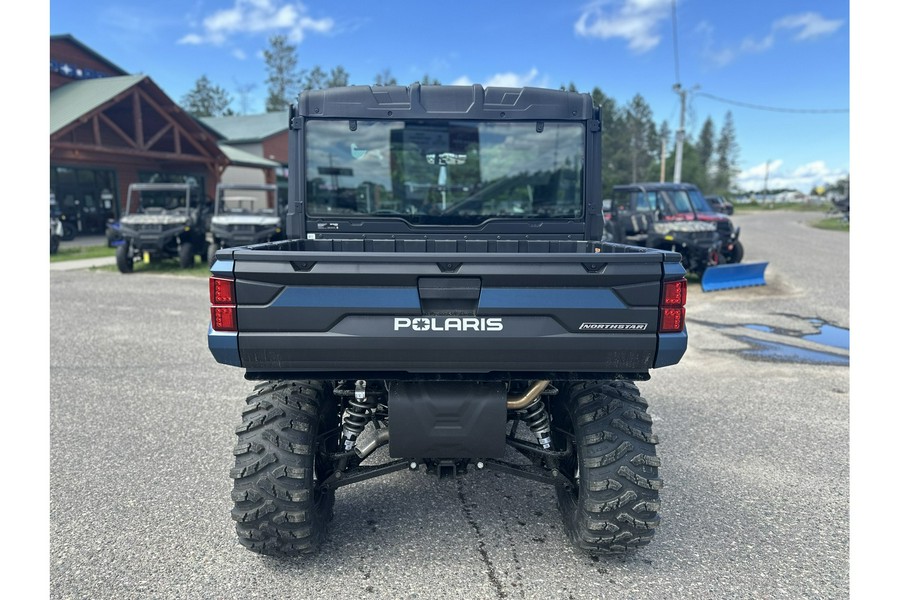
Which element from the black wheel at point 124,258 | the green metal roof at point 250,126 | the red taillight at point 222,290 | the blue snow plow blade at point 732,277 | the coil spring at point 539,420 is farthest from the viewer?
the green metal roof at point 250,126

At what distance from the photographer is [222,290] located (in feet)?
8.02

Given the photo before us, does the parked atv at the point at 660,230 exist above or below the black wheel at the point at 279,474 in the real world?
above

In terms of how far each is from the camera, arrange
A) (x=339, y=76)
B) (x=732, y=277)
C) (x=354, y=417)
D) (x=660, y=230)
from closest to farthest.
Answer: (x=354, y=417)
(x=732, y=277)
(x=660, y=230)
(x=339, y=76)

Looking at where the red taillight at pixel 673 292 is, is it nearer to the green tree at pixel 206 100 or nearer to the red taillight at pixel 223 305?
the red taillight at pixel 223 305

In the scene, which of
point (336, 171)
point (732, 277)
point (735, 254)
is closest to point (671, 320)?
point (336, 171)

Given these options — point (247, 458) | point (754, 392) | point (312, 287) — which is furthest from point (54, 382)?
point (754, 392)

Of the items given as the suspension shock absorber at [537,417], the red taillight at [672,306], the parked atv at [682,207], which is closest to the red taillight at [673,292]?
the red taillight at [672,306]

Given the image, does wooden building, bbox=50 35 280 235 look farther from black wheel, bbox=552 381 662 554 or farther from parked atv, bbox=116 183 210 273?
black wheel, bbox=552 381 662 554

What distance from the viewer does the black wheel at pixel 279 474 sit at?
2686 millimetres

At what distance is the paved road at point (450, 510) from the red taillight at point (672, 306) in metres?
1.29

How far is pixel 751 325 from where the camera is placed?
28.0ft

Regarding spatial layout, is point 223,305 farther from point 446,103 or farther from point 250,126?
point 250,126

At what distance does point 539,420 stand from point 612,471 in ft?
1.48

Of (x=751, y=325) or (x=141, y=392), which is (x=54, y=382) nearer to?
(x=141, y=392)
